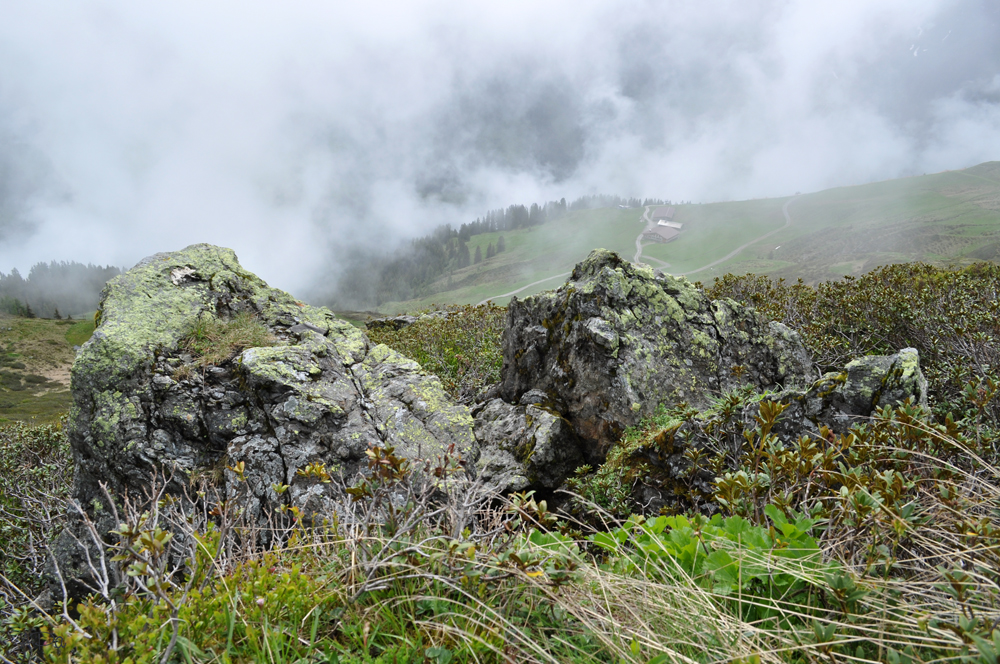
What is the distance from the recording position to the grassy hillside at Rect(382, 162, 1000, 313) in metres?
96.1

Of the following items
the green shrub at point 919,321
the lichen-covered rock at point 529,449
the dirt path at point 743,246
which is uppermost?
the dirt path at point 743,246

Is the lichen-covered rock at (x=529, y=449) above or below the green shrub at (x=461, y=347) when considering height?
below

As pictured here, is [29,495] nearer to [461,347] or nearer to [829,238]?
[461,347]

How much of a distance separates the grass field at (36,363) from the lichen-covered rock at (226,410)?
7163cm

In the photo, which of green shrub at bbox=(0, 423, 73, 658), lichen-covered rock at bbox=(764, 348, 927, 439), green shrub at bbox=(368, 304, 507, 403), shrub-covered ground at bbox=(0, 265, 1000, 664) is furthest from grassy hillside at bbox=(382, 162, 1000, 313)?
shrub-covered ground at bbox=(0, 265, 1000, 664)

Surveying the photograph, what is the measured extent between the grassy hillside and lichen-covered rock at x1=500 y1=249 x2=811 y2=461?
234 feet

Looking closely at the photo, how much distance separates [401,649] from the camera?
225 centimetres

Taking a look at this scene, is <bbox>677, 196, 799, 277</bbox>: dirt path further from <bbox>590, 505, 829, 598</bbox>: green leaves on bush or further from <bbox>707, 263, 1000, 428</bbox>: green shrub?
<bbox>590, 505, 829, 598</bbox>: green leaves on bush

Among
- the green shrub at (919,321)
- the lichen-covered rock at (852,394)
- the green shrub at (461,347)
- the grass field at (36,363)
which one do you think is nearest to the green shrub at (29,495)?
the green shrub at (461,347)

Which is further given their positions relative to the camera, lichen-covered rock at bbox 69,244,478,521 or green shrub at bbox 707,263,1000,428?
green shrub at bbox 707,263,1000,428

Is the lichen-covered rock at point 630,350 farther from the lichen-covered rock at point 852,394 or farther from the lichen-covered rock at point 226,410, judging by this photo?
the lichen-covered rock at point 226,410

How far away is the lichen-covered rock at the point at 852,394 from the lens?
17.3 ft

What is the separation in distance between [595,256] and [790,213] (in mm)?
212505

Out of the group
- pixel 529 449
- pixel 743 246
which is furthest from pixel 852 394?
pixel 743 246
